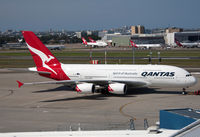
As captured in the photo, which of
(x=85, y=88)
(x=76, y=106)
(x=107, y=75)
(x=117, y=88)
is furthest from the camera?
(x=107, y=75)

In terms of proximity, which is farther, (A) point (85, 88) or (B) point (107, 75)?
(B) point (107, 75)

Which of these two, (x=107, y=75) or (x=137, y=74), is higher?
(x=137, y=74)

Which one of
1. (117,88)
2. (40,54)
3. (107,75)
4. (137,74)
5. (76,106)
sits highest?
(40,54)

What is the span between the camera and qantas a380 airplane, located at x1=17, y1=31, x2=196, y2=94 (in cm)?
3778

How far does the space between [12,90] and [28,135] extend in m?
31.2

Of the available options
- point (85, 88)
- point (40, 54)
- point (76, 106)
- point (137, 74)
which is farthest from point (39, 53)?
point (137, 74)

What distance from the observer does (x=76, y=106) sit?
33.1 m

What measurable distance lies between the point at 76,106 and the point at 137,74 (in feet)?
32.7

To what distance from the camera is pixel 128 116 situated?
2850 centimetres

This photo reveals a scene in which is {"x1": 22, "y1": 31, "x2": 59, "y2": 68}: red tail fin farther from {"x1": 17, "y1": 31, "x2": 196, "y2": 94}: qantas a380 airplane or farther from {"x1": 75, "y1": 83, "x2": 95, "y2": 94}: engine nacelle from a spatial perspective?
{"x1": 75, "y1": 83, "x2": 95, "y2": 94}: engine nacelle

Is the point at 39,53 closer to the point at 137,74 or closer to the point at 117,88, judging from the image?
the point at 117,88

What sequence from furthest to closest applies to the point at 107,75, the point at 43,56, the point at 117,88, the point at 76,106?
the point at 43,56
the point at 107,75
the point at 117,88
the point at 76,106

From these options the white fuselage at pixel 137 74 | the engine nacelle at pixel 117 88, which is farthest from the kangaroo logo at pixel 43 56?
the engine nacelle at pixel 117 88

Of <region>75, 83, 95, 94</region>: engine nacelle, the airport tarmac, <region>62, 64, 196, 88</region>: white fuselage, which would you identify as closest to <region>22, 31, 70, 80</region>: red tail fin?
<region>62, 64, 196, 88</region>: white fuselage
